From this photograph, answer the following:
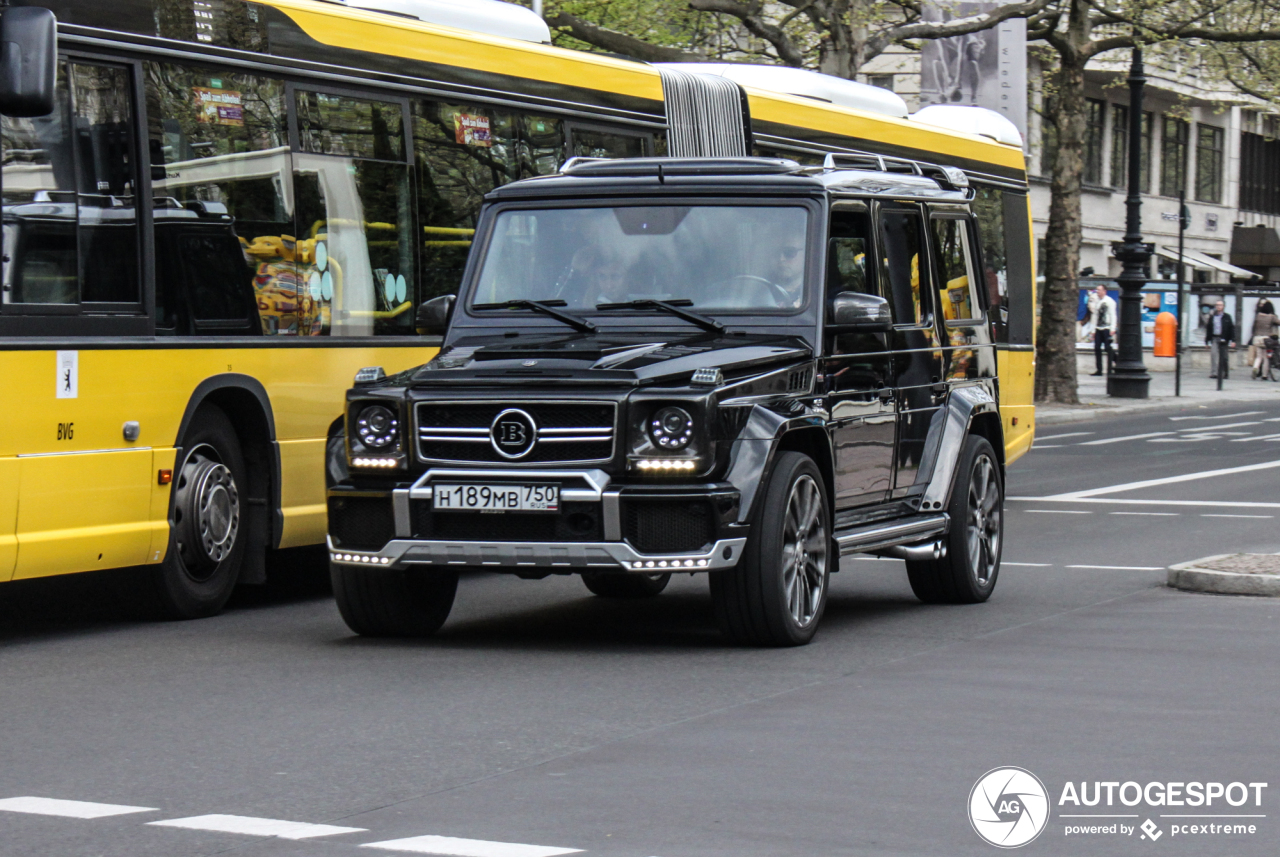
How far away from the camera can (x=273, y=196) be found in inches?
438

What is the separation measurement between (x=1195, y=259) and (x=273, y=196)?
59365mm

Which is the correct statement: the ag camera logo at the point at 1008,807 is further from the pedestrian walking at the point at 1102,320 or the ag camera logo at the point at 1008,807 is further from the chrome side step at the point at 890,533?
the pedestrian walking at the point at 1102,320

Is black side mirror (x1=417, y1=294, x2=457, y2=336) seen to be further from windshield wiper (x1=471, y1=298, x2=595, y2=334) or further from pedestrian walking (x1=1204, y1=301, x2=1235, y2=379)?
pedestrian walking (x1=1204, y1=301, x2=1235, y2=379)

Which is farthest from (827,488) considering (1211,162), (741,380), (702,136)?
(1211,162)

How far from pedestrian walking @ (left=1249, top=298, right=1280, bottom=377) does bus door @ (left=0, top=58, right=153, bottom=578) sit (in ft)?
137

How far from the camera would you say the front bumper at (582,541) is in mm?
8656

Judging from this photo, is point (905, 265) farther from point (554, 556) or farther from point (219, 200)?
point (219, 200)

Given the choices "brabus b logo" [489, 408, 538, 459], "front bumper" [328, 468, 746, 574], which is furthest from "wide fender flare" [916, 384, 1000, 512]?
"brabus b logo" [489, 408, 538, 459]

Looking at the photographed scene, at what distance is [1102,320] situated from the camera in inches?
1875

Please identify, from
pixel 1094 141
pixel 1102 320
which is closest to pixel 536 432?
pixel 1102 320

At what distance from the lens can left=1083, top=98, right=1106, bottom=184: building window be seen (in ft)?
198

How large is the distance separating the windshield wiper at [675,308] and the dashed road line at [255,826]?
4.30 metres

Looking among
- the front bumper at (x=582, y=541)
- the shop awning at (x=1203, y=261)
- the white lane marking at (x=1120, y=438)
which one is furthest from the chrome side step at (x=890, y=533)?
the shop awning at (x=1203, y=261)

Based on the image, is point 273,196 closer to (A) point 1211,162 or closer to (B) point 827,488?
(B) point 827,488
